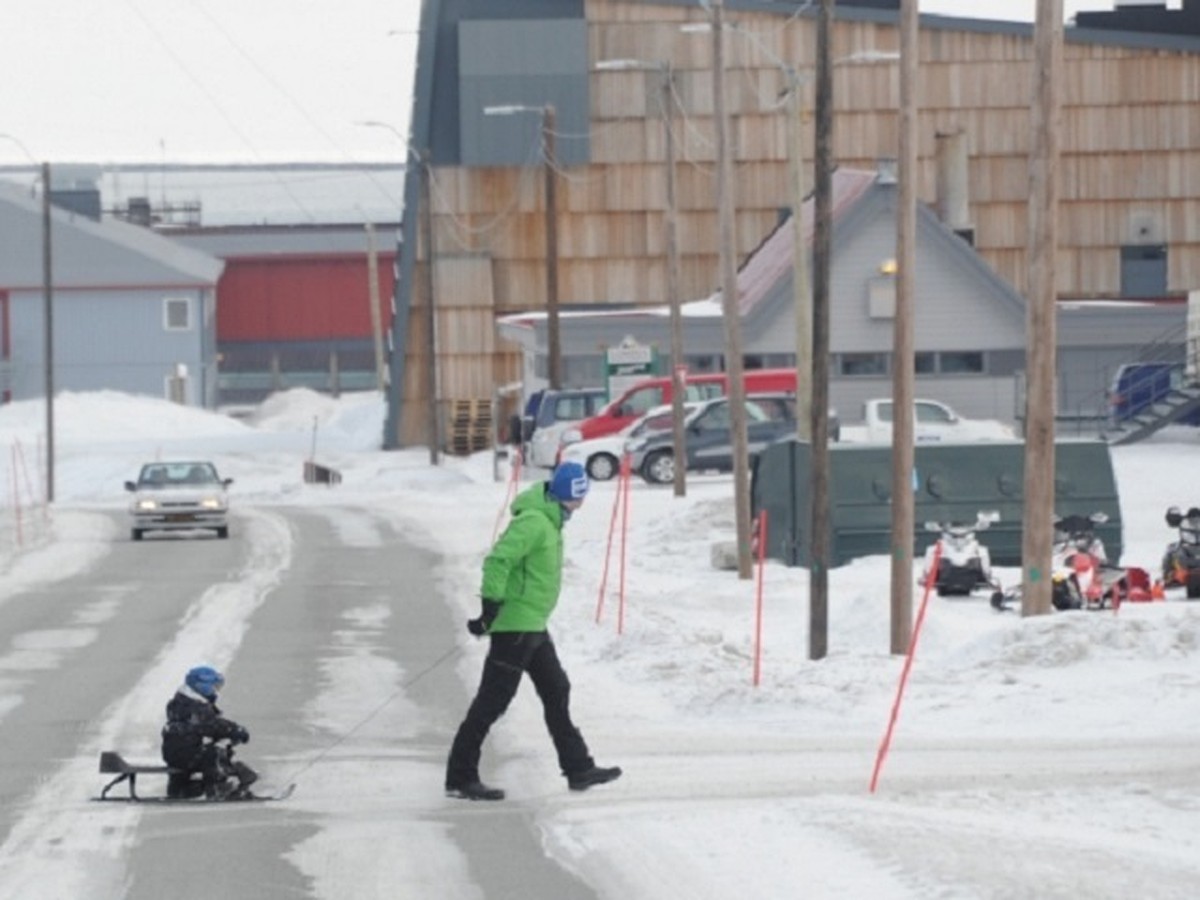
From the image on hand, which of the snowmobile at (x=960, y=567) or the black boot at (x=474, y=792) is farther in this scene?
the snowmobile at (x=960, y=567)

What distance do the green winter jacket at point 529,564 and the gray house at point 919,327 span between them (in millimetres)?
48029

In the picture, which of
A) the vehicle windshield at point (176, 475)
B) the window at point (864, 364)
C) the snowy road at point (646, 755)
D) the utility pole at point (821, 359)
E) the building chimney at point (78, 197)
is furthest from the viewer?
the building chimney at point (78, 197)

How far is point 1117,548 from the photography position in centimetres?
3275

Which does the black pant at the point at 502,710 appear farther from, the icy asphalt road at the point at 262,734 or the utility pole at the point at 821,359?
the utility pole at the point at 821,359

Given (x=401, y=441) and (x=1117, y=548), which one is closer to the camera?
(x=1117, y=548)

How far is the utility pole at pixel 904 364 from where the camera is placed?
74.6 feet

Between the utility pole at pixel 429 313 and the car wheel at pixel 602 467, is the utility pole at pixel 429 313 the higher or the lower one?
the higher one

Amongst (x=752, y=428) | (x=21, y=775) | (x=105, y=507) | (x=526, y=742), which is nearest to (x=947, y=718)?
(x=526, y=742)

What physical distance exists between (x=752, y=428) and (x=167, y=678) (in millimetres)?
30206

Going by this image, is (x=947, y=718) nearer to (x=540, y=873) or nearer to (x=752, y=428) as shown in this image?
(x=540, y=873)

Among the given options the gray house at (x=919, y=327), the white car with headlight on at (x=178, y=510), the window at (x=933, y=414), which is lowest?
the white car with headlight on at (x=178, y=510)

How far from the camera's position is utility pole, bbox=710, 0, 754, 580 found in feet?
104

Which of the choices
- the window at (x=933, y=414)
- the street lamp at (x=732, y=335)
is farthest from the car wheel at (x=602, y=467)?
the street lamp at (x=732, y=335)

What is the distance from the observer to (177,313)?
325ft
